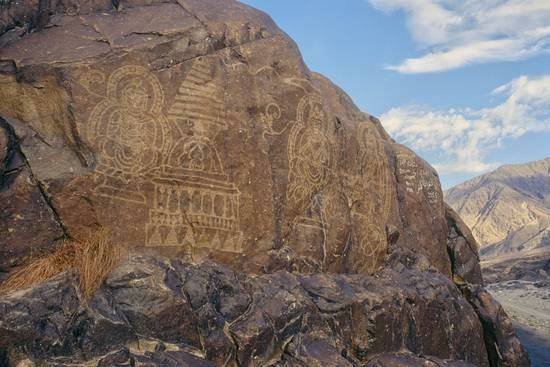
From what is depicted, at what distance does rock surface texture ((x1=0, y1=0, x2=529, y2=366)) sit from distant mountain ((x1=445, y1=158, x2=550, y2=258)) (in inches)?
1989


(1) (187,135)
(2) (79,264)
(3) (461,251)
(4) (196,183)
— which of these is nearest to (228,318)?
(2) (79,264)

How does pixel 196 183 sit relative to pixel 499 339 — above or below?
above

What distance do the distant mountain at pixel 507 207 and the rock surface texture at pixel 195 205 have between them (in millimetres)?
50521

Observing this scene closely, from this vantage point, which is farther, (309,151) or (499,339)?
(499,339)

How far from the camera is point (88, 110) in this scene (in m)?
6.84

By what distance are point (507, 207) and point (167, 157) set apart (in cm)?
7297

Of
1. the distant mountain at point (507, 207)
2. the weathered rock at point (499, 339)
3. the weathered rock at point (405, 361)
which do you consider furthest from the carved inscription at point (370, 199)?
the distant mountain at point (507, 207)

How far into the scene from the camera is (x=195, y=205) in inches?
283

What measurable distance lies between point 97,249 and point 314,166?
3.60 m

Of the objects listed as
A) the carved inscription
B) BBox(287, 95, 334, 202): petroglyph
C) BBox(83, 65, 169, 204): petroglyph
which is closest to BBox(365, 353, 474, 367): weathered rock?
the carved inscription

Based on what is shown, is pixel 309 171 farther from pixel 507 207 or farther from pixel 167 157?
pixel 507 207

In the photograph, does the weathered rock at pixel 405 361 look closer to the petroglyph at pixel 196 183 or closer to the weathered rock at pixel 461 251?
the petroglyph at pixel 196 183

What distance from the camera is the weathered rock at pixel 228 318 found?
5285 millimetres

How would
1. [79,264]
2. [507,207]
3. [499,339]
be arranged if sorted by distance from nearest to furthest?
1. [79,264]
2. [499,339]
3. [507,207]
